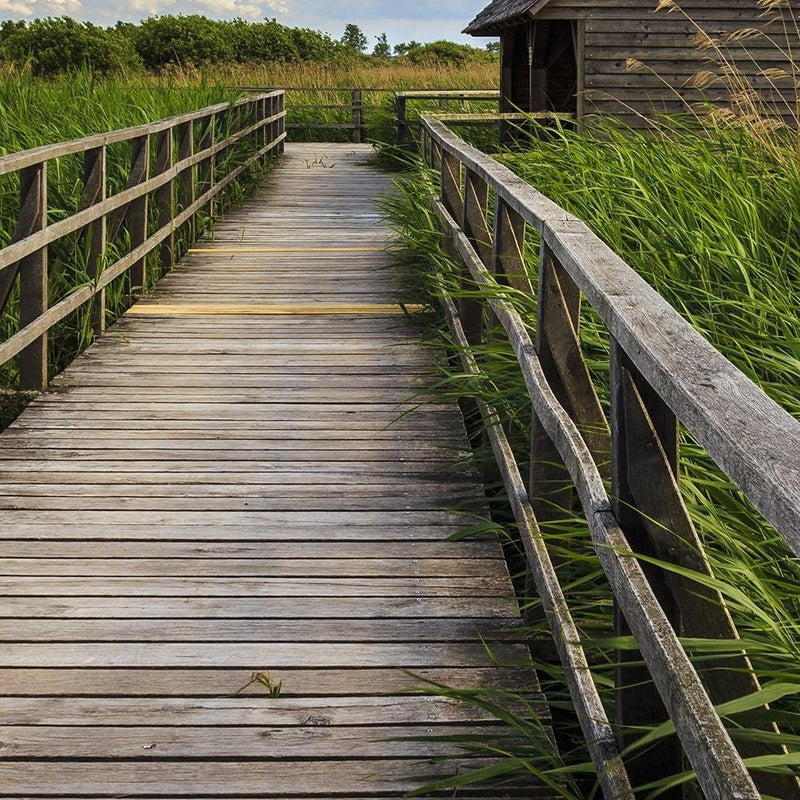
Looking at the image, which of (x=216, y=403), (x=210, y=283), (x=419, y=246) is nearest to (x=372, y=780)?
(x=216, y=403)

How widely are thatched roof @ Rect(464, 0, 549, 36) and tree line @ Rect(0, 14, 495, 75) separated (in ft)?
60.7

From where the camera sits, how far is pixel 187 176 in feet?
29.2

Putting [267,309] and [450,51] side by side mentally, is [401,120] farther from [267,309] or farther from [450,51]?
[450,51]

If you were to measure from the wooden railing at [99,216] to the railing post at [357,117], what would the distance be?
1209 centimetres

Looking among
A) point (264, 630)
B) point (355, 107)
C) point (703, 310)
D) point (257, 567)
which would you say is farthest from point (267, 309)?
point (355, 107)

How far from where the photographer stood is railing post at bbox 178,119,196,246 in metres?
8.77

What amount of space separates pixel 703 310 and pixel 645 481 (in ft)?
7.26

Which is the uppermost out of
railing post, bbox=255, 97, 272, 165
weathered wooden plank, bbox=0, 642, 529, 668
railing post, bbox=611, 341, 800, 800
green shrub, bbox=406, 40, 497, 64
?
green shrub, bbox=406, 40, 497, 64

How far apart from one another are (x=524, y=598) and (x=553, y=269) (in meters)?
0.84

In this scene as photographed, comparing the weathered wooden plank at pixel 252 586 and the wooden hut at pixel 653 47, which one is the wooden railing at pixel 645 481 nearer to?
the weathered wooden plank at pixel 252 586

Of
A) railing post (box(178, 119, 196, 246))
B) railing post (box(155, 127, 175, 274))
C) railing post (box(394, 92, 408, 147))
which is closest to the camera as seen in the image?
railing post (box(155, 127, 175, 274))

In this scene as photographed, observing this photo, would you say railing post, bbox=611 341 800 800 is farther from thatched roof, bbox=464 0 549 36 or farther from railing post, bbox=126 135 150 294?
thatched roof, bbox=464 0 549 36

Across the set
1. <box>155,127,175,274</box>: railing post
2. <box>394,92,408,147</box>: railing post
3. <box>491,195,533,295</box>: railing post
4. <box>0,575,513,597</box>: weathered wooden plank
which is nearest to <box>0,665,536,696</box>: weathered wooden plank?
<box>0,575,513,597</box>: weathered wooden plank

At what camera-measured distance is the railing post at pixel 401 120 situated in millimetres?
18906
